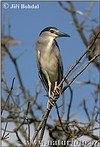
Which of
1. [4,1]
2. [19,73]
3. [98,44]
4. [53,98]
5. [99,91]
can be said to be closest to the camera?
[53,98]

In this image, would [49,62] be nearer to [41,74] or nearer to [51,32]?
[41,74]

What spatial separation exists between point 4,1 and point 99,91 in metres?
1.46

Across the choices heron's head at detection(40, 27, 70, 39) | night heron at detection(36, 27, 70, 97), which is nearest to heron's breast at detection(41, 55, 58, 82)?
night heron at detection(36, 27, 70, 97)

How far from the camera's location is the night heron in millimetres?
2961

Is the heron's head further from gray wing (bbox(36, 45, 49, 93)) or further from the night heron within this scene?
gray wing (bbox(36, 45, 49, 93))

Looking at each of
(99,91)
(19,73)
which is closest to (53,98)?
→ (99,91)

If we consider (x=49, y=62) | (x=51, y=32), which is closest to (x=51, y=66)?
(x=49, y=62)

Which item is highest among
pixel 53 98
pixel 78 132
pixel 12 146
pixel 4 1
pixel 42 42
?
pixel 4 1

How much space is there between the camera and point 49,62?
301 centimetres

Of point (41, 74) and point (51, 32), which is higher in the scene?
point (51, 32)

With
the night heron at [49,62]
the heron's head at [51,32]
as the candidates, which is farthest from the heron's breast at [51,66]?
the heron's head at [51,32]

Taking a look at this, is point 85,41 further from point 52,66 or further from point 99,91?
point 52,66

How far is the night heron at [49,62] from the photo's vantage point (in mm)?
2961

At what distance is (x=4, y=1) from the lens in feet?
9.66
